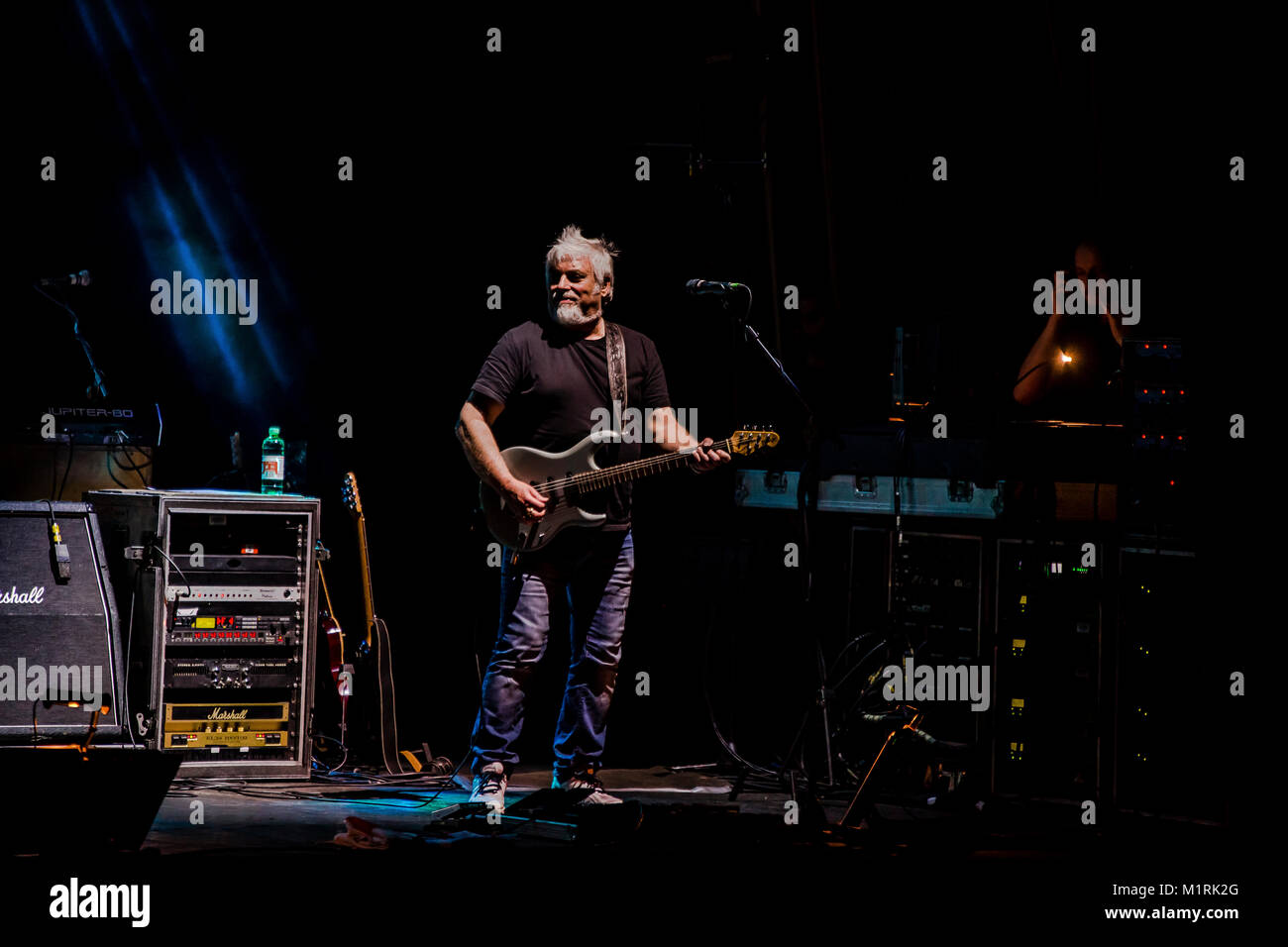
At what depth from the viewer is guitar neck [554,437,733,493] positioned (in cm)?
502

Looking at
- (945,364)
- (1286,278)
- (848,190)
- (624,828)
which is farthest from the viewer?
(848,190)

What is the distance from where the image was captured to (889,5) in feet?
23.8

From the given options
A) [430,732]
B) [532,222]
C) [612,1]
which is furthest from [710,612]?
[612,1]

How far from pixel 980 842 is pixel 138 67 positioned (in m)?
5.03

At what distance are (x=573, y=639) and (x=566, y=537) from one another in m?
0.44

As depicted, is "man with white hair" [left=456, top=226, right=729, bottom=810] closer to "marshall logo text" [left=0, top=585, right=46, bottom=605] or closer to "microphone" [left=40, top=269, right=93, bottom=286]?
"marshall logo text" [left=0, top=585, right=46, bottom=605]

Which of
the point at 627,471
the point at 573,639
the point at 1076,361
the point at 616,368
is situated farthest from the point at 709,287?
the point at 1076,361

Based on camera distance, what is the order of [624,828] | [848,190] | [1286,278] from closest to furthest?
[624,828] < [1286,278] < [848,190]

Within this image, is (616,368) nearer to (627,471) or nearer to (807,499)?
(627,471)

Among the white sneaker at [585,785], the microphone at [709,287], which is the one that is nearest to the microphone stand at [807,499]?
the microphone at [709,287]

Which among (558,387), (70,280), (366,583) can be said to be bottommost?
(366,583)

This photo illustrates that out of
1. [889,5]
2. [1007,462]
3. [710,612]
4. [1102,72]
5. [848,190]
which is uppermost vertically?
[889,5]

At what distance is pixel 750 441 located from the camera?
204 inches

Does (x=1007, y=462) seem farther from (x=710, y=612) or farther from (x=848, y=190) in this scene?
(x=848, y=190)
